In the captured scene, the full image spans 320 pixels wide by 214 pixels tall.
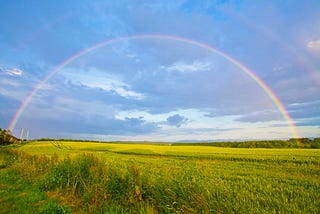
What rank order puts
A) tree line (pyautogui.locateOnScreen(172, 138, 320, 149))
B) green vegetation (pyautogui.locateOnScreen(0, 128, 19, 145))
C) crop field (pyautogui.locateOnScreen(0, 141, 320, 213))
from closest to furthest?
crop field (pyautogui.locateOnScreen(0, 141, 320, 213)) → tree line (pyautogui.locateOnScreen(172, 138, 320, 149)) → green vegetation (pyautogui.locateOnScreen(0, 128, 19, 145))

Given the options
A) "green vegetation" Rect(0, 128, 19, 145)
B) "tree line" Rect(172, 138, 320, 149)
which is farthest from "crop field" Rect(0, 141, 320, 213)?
"green vegetation" Rect(0, 128, 19, 145)

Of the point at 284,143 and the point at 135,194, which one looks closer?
the point at 135,194

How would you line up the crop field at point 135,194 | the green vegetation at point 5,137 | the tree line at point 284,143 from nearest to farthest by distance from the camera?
the crop field at point 135,194
the tree line at point 284,143
the green vegetation at point 5,137

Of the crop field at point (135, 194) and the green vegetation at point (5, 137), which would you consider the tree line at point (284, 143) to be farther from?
the green vegetation at point (5, 137)

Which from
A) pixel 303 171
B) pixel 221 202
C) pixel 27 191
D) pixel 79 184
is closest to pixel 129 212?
pixel 221 202

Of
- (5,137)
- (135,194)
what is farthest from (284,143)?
(5,137)

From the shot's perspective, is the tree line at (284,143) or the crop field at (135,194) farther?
the tree line at (284,143)

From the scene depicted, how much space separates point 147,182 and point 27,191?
257 inches

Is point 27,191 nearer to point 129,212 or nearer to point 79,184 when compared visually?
point 79,184

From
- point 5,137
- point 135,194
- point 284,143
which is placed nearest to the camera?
point 135,194

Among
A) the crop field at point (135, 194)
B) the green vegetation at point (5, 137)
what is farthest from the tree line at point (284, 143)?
the green vegetation at point (5, 137)

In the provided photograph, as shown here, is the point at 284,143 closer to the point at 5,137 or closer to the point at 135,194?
the point at 135,194

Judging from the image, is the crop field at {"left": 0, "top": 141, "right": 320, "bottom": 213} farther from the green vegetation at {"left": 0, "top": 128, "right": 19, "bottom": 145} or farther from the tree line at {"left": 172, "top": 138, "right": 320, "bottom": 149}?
the green vegetation at {"left": 0, "top": 128, "right": 19, "bottom": 145}

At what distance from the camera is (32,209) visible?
275 inches
